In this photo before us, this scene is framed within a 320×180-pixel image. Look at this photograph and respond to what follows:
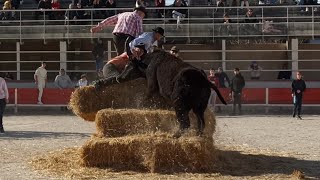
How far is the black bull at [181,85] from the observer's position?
Result: 407 inches

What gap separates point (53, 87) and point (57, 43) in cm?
406

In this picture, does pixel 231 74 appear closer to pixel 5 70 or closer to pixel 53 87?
pixel 53 87

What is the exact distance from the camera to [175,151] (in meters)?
10.2

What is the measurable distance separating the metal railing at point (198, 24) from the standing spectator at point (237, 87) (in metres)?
4.08

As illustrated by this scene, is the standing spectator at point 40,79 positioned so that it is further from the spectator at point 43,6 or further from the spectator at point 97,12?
the spectator at point 43,6

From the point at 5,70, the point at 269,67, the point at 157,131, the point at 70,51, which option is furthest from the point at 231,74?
the point at 157,131

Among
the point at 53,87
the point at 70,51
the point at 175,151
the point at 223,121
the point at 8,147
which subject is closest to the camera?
the point at 175,151

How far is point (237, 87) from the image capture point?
2466 centimetres

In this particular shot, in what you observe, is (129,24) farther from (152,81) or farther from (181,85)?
(181,85)

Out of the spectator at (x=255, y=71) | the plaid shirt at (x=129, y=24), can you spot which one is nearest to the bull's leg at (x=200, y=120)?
the plaid shirt at (x=129, y=24)

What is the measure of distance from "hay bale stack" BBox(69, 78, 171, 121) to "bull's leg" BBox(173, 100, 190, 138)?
47.3 inches

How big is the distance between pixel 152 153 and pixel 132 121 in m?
0.86

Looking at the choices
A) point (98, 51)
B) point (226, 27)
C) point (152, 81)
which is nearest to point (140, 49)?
point (152, 81)

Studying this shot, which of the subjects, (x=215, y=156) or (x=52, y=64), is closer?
(x=215, y=156)
